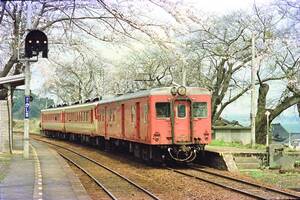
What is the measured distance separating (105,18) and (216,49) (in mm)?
23593

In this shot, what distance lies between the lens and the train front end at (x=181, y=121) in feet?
63.2

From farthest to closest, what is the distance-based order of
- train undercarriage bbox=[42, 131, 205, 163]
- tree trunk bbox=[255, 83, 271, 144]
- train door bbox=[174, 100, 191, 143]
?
tree trunk bbox=[255, 83, 271, 144]
train undercarriage bbox=[42, 131, 205, 163]
train door bbox=[174, 100, 191, 143]

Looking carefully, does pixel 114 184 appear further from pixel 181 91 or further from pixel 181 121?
pixel 181 91

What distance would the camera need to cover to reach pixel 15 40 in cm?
2212

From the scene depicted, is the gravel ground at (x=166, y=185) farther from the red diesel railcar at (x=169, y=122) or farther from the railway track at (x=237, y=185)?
the red diesel railcar at (x=169, y=122)

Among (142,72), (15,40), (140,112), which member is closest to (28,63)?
(15,40)

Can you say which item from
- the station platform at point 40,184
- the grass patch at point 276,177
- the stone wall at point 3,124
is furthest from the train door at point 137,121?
the stone wall at point 3,124

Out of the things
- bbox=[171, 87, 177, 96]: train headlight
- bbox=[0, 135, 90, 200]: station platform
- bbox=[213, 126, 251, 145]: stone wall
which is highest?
bbox=[171, 87, 177, 96]: train headlight

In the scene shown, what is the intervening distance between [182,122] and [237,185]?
4.93 metres

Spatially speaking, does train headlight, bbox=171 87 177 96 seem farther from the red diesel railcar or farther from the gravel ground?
the gravel ground

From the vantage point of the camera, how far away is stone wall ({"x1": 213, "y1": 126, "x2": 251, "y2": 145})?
3594cm

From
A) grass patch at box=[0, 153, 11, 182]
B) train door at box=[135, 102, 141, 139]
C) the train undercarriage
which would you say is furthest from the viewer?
train door at box=[135, 102, 141, 139]

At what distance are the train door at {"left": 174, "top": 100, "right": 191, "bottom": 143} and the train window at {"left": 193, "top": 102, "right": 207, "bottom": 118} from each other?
270 mm

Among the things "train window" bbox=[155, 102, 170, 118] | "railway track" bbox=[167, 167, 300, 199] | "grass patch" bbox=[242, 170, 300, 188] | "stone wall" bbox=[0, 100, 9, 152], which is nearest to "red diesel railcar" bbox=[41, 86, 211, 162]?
"train window" bbox=[155, 102, 170, 118]
